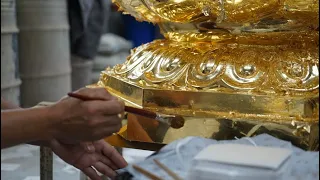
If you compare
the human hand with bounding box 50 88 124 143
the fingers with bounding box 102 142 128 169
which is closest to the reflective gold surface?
the fingers with bounding box 102 142 128 169

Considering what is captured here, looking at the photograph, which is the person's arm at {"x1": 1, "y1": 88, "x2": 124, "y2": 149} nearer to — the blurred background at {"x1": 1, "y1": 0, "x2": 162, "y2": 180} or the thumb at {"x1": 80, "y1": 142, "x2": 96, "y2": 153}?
the thumb at {"x1": 80, "y1": 142, "x2": 96, "y2": 153}

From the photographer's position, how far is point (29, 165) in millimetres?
1929

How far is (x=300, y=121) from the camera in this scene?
1053 millimetres

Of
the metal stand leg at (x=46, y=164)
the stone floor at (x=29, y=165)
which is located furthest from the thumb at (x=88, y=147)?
the stone floor at (x=29, y=165)

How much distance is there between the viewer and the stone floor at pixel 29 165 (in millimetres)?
1610

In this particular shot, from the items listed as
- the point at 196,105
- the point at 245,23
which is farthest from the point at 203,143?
the point at 245,23

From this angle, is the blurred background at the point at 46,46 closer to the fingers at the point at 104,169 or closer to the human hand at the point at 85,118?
the fingers at the point at 104,169

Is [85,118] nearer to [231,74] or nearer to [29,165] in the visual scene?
[231,74]

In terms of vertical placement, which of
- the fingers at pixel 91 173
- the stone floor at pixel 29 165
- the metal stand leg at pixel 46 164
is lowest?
the stone floor at pixel 29 165

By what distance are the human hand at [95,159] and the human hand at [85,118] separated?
14 centimetres

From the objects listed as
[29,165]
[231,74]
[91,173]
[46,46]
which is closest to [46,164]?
[91,173]

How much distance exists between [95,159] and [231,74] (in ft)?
0.99

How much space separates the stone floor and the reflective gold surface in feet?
1.29

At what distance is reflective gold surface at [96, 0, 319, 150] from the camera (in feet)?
3.51
